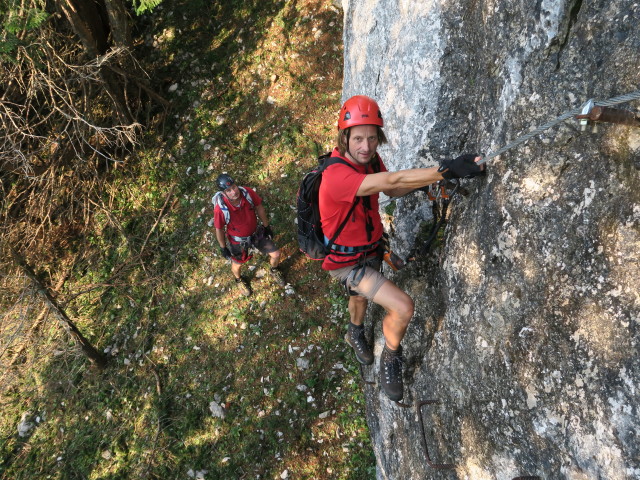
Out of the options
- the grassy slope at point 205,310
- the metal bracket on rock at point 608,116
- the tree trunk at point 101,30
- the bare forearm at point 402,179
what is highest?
the tree trunk at point 101,30

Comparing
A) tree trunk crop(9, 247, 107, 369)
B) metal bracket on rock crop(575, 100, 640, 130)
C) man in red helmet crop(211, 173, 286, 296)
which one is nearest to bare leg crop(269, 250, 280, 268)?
man in red helmet crop(211, 173, 286, 296)

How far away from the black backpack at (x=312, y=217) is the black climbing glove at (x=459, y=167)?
1.18m

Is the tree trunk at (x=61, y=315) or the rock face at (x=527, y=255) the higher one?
the rock face at (x=527, y=255)

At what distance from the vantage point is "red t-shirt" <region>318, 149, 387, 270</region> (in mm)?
3695

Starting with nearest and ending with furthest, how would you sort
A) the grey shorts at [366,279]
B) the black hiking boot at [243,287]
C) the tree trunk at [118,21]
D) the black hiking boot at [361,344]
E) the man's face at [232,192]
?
the grey shorts at [366,279] < the black hiking boot at [361,344] < the man's face at [232,192] < the black hiking boot at [243,287] < the tree trunk at [118,21]

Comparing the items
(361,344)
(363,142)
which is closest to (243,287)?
(361,344)

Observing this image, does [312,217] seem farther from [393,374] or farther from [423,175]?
[393,374]

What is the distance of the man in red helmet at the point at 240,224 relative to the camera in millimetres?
7477

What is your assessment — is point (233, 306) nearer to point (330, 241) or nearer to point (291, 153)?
point (291, 153)

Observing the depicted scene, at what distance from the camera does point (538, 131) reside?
282 cm

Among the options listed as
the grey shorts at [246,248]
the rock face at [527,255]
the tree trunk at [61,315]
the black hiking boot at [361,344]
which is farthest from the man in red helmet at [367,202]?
the tree trunk at [61,315]

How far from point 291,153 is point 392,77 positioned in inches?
188

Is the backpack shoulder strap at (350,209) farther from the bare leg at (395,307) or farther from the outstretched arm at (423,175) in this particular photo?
the bare leg at (395,307)

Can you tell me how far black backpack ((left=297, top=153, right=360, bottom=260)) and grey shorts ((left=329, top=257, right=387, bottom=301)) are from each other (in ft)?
1.02
